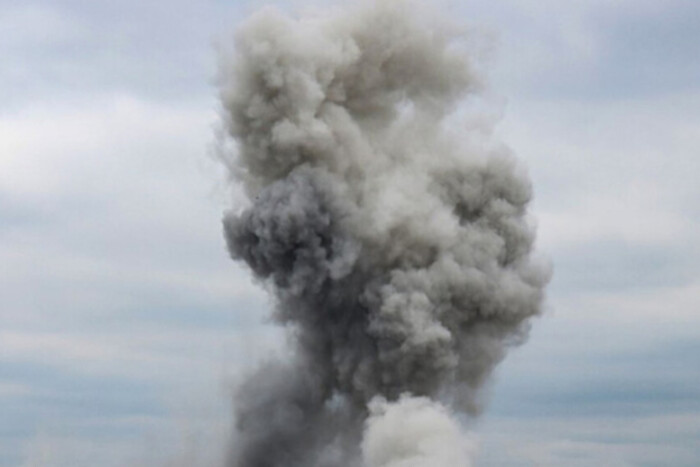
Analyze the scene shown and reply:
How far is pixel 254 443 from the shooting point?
12262 cm

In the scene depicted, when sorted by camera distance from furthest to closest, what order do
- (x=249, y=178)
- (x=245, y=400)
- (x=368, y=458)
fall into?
(x=245, y=400), (x=249, y=178), (x=368, y=458)

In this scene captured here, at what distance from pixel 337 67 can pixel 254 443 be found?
32.0 metres

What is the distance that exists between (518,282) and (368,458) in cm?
1796

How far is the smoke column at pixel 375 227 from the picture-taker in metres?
108

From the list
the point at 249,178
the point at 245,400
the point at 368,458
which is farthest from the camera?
the point at 245,400

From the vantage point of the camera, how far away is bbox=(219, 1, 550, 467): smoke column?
108375 millimetres

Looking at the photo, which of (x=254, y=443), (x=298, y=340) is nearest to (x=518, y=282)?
(x=298, y=340)

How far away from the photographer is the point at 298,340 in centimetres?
11681

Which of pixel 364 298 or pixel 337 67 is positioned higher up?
pixel 337 67

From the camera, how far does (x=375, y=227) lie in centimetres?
11038

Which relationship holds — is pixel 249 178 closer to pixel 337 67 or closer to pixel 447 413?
pixel 337 67

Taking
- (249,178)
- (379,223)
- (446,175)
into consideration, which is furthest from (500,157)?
(249,178)

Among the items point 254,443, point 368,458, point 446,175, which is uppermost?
point 446,175

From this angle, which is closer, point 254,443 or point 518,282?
point 518,282
